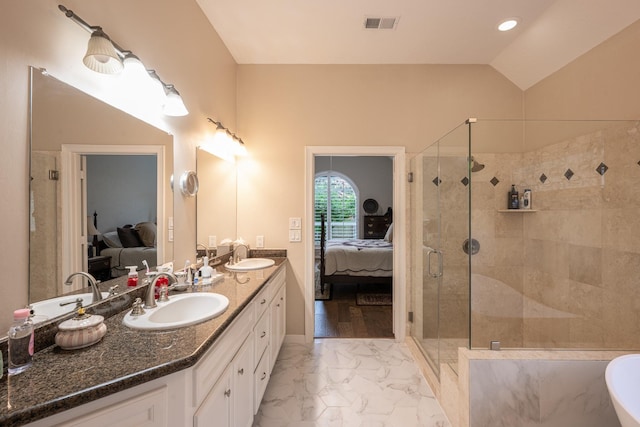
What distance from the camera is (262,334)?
189 centimetres

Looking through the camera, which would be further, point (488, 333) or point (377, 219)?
point (377, 219)

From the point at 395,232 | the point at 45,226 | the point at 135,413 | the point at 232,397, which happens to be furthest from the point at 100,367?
the point at 395,232

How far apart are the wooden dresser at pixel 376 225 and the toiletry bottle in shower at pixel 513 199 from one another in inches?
159

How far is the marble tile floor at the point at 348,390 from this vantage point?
72.1 inches

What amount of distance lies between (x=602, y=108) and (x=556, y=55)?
2.09 feet

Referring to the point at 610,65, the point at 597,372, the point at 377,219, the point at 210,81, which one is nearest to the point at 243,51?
the point at 210,81

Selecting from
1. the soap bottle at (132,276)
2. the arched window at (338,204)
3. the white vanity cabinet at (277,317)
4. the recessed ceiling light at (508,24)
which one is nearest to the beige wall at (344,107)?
the white vanity cabinet at (277,317)

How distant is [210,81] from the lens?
235cm

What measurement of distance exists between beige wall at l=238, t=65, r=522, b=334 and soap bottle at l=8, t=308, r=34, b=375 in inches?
85.5

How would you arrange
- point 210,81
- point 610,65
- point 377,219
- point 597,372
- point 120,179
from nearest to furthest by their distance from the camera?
1. point 120,179
2. point 597,372
3. point 610,65
4. point 210,81
5. point 377,219

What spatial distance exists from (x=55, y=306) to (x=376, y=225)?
6282 millimetres

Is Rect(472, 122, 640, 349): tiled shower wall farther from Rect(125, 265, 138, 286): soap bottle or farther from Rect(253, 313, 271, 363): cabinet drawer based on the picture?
Rect(125, 265, 138, 286): soap bottle

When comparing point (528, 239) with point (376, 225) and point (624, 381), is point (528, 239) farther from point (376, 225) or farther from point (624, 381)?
point (376, 225)

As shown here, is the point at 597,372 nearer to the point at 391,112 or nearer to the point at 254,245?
the point at 391,112
